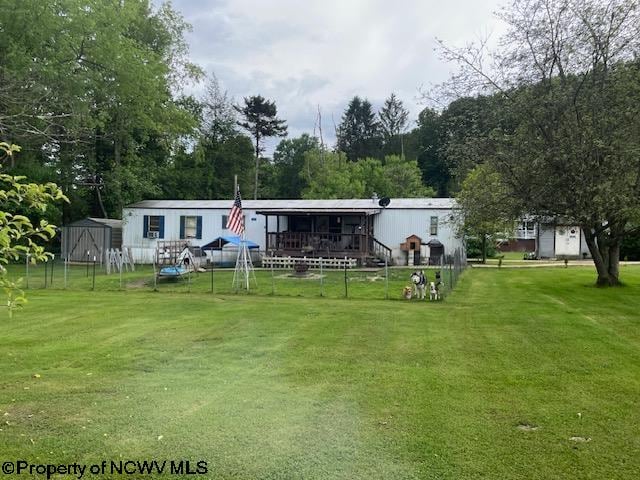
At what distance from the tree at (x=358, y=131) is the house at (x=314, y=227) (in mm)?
35698

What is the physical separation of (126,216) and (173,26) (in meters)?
11.8

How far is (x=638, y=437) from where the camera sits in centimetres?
438

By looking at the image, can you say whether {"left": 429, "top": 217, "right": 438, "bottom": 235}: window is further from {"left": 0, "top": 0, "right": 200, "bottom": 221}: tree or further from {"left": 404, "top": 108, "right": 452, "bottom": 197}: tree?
{"left": 404, "top": 108, "right": 452, "bottom": 197}: tree

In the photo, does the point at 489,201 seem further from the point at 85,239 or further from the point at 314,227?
the point at 85,239

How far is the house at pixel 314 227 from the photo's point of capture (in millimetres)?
25438

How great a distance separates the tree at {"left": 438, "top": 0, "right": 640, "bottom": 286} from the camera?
41.4 ft

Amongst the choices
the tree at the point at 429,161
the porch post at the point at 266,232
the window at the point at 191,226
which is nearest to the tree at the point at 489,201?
the porch post at the point at 266,232

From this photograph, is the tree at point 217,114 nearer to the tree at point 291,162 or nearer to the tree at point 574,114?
the tree at point 291,162

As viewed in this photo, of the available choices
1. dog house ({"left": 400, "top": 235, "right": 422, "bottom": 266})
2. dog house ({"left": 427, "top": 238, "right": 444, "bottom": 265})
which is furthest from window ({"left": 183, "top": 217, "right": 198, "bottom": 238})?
dog house ({"left": 427, "top": 238, "right": 444, "bottom": 265})

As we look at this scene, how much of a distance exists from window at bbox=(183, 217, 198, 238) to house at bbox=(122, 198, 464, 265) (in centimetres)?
5

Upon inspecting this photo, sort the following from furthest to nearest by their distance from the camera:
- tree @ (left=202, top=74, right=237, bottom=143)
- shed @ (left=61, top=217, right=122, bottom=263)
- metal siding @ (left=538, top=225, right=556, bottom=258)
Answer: tree @ (left=202, top=74, right=237, bottom=143) < metal siding @ (left=538, top=225, right=556, bottom=258) < shed @ (left=61, top=217, right=122, bottom=263)

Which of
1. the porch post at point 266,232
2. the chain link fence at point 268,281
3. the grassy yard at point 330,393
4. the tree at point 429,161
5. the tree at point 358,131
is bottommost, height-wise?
the grassy yard at point 330,393

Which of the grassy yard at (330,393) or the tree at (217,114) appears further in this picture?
the tree at (217,114)

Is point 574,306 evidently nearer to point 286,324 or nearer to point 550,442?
point 286,324
